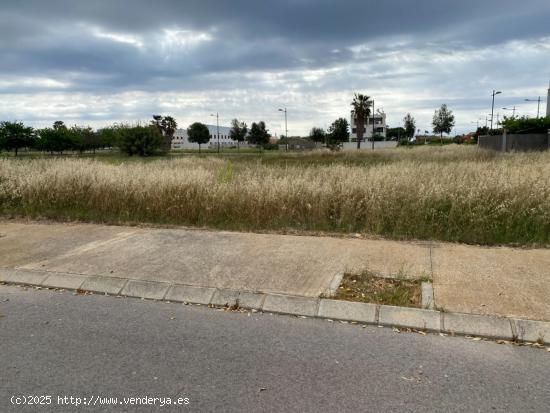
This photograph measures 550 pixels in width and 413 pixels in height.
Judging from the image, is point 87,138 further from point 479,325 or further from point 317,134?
point 479,325

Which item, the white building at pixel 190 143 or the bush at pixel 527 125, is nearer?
the bush at pixel 527 125

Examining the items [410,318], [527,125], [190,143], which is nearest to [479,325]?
[410,318]

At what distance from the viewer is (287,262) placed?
532 cm

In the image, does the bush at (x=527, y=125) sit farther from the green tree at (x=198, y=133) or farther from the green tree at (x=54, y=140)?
the green tree at (x=198, y=133)

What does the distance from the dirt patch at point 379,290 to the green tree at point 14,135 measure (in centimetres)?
6614

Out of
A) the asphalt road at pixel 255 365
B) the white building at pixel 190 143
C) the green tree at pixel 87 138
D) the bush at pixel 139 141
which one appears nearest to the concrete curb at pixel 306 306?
the asphalt road at pixel 255 365

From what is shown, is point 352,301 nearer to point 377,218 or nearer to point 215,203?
point 377,218

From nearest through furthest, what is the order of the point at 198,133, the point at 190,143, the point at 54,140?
the point at 54,140
the point at 198,133
the point at 190,143

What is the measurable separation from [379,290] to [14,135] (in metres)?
67.2

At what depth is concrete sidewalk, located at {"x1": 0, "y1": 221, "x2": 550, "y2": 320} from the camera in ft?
14.1

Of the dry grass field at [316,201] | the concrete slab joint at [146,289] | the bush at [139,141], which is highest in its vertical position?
the bush at [139,141]

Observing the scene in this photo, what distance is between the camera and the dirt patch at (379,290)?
162 inches

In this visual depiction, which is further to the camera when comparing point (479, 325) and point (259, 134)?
point (259, 134)

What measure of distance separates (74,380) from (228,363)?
1130mm
